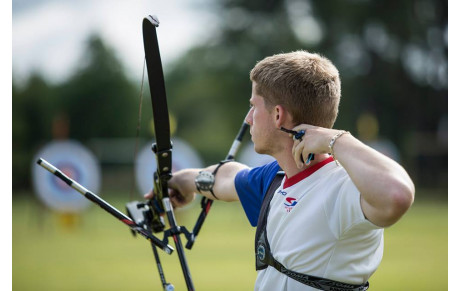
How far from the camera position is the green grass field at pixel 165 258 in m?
6.40

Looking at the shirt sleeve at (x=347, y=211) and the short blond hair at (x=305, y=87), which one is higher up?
the short blond hair at (x=305, y=87)

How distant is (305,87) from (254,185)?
21.9 inches

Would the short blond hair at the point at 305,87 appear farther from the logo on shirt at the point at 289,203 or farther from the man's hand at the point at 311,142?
the logo on shirt at the point at 289,203

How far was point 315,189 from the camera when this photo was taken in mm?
2070

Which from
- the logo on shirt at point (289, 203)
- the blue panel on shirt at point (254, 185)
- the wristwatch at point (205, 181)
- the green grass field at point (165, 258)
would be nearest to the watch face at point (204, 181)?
the wristwatch at point (205, 181)

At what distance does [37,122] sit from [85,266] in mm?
20208

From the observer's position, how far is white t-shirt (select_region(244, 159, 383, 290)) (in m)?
1.95

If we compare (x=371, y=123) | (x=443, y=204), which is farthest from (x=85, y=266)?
(x=371, y=123)

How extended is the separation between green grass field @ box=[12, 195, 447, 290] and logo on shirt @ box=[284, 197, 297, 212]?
405cm

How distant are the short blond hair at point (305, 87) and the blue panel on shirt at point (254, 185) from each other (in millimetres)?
374

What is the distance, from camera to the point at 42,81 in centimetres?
2784

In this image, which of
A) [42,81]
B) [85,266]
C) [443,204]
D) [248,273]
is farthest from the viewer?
[42,81]

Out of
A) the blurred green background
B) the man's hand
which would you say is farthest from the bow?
the blurred green background

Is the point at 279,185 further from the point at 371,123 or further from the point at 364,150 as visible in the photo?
the point at 371,123
